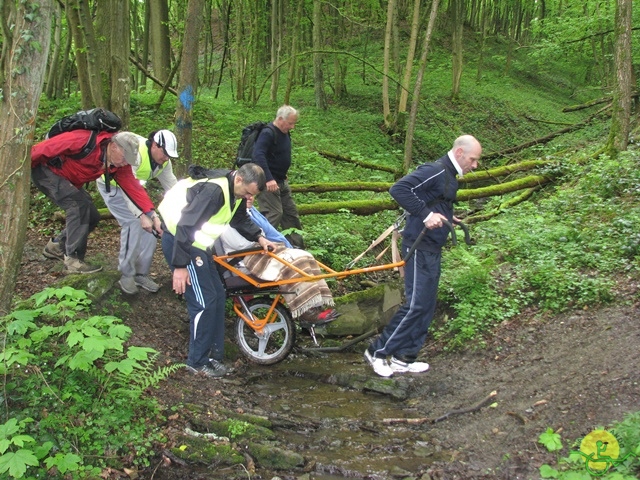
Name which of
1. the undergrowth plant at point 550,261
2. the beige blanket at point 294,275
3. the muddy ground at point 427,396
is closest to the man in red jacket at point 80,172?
the muddy ground at point 427,396

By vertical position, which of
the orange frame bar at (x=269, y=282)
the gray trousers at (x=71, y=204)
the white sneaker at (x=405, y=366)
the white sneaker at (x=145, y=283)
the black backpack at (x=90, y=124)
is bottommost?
the white sneaker at (x=405, y=366)

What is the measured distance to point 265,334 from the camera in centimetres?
622

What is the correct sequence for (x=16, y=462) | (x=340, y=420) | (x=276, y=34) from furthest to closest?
(x=276, y=34)
(x=340, y=420)
(x=16, y=462)

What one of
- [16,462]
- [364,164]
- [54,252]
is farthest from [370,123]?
[16,462]

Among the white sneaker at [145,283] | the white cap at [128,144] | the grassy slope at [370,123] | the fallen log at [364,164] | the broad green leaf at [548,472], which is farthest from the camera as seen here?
the fallen log at [364,164]

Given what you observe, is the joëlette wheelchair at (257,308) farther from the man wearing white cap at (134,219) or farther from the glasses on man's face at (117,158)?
the glasses on man's face at (117,158)

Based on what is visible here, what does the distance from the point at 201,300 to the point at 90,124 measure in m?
2.17

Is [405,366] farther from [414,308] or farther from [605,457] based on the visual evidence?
[605,457]

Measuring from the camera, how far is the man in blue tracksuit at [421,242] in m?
5.47

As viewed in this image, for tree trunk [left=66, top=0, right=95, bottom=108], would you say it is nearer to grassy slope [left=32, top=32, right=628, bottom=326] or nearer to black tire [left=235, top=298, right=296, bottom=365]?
grassy slope [left=32, top=32, right=628, bottom=326]

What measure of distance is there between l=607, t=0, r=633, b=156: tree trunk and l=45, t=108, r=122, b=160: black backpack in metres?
9.62

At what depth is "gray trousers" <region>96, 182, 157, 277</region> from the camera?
6133 millimetres

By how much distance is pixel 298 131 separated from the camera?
17328mm

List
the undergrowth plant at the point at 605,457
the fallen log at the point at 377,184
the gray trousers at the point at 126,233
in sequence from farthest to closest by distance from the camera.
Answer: the fallen log at the point at 377,184
the gray trousers at the point at 126,233
the undergrowth plant at the point at 605,457
